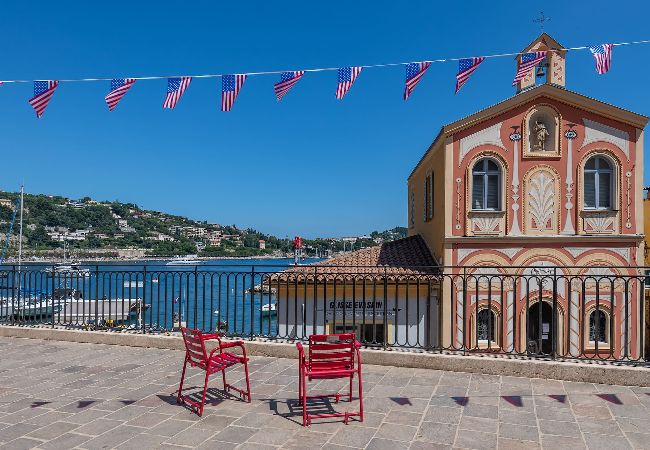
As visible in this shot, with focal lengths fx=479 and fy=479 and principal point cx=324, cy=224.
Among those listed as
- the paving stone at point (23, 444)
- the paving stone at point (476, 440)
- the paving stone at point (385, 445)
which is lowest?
the paving stone at point (23, 444)

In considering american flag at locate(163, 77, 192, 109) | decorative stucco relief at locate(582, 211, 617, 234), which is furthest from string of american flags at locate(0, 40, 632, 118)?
decorative stucco relief at locate(582, 211, 617, 234)

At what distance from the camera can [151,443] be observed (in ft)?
13.2

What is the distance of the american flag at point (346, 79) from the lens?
911 cm

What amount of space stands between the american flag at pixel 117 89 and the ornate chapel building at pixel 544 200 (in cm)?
1000

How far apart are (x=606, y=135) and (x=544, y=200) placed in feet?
9.29

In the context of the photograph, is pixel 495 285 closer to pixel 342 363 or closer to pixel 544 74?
pixel 544 74

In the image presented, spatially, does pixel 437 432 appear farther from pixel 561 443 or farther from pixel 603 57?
pixel 603 57

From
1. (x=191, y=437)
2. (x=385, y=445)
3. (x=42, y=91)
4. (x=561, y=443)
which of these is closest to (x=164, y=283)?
(x=42, y=91)

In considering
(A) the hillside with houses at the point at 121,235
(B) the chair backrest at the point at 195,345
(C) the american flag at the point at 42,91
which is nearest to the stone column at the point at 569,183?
(B) the chair backrest at the point at 195,345

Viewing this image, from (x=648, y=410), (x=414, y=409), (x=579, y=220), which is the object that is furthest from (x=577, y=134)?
(x=414, y=409)

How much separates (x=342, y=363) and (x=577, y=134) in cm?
1396

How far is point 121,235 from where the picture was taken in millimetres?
125000

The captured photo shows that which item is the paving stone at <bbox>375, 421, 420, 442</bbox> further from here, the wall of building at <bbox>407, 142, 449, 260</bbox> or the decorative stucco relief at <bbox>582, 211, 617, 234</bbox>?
the decorative stucco relief at <bbox>582, 211, 617, 234</bbox>

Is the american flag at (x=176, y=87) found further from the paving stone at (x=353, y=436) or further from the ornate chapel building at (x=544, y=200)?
the ornate chapel building at (x=544, y=200)
